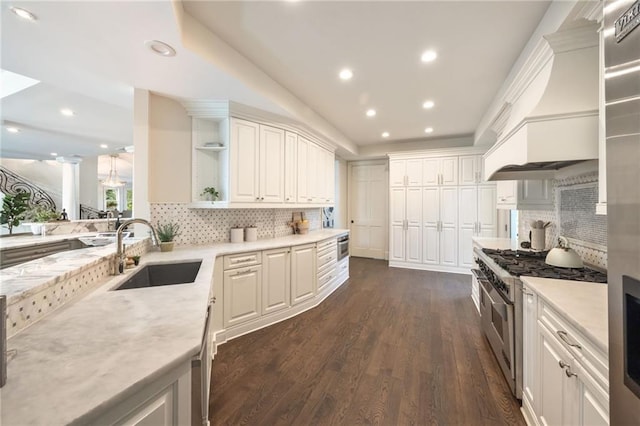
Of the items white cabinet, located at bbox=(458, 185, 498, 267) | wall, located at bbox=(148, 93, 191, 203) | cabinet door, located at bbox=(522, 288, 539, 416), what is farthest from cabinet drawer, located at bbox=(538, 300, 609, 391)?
white cabinet, located at bbox=(458, 185, 498, 267)

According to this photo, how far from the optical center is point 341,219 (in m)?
6.58

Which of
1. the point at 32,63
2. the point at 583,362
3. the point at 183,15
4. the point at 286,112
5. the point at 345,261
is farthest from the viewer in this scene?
the point at 345,261

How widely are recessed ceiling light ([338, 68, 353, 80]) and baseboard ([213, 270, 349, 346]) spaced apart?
9.18ft

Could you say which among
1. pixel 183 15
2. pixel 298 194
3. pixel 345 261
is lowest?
pixel 345 261

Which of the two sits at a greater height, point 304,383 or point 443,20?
point 443,20

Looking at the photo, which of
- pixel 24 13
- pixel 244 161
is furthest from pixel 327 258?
pixel 24 13

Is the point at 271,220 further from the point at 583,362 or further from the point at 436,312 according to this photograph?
the point at 583,362

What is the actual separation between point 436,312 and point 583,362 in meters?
2.38

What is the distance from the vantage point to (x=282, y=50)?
2383mm

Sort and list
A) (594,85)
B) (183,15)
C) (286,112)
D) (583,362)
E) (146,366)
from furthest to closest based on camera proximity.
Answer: (286,112) < (183,15) < (594,85) < (583,362) < (146,366)

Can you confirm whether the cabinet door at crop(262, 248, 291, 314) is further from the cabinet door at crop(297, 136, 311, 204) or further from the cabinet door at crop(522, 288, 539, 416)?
the cabinet door at crop(522, 288, 539, 416)

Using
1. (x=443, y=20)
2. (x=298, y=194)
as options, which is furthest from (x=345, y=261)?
(x=443, y=20)

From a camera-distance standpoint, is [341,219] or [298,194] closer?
[298,194]

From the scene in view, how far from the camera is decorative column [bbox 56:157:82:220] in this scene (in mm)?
6230
